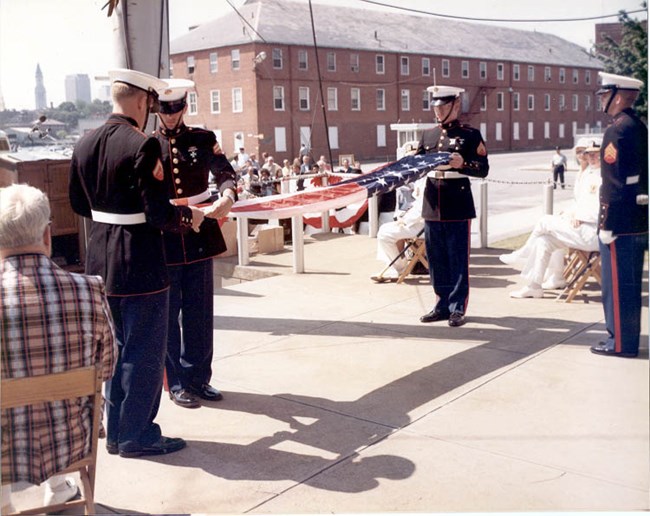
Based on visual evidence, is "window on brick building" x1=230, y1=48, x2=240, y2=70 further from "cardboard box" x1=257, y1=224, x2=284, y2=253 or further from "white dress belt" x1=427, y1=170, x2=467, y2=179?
"white dress belt" x1=427, y1=170, x2=467, y2=179

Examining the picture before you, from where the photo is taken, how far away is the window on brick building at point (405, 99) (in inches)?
698

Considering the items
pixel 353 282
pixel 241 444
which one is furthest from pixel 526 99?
pixel 241 444

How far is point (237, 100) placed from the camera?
23.9 m

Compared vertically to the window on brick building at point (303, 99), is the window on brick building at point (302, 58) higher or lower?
higher

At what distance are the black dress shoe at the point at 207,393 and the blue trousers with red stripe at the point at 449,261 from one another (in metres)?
2.67

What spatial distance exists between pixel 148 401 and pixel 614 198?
3.36 meters

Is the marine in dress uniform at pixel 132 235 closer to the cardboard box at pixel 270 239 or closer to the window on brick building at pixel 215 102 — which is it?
the cardboard box at pixel 270 239

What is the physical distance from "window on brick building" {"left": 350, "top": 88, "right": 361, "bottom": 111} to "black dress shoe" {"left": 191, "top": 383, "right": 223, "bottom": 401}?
1639cm

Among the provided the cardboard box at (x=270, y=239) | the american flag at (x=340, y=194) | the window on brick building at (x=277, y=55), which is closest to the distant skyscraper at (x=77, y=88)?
the american flag at (x=340, y=194)

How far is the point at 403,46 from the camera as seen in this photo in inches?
531

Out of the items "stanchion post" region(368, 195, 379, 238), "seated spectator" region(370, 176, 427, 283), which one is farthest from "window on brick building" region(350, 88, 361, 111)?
"seated spectator" region(370, 176, 427, 283)

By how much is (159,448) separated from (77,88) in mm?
2244

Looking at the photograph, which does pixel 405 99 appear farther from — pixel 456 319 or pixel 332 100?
pixel 456 319

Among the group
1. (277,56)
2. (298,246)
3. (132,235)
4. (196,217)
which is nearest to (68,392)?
(132,235)
